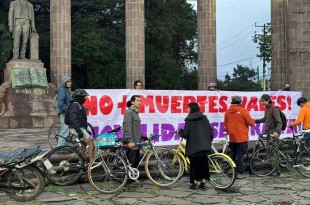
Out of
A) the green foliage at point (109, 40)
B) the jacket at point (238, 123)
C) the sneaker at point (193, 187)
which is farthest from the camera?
the green foliage at point (109, 40)

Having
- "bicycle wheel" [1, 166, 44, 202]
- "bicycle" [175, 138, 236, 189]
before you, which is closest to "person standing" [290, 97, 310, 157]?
"bicycle" [175, 138, 236, 189]

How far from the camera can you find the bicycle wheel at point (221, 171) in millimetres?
8094

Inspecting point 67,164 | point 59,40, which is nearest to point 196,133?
point 67,164

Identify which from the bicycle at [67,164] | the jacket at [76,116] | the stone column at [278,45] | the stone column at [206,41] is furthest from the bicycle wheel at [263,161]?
the stone column at [206,41]

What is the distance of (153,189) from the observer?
322 inches

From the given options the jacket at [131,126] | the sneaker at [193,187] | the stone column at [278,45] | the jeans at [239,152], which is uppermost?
the stone column at [278,45]

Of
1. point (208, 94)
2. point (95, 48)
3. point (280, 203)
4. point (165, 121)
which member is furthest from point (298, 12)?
Result: point (95, 48)

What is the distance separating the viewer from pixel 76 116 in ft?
27.4

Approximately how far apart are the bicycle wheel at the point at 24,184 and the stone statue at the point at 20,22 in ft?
45.2

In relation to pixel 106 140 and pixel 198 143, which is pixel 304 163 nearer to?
pixel 198 143

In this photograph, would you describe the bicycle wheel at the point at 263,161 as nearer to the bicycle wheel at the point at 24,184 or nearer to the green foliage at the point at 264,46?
the bicycle wheel at the point at 24,184

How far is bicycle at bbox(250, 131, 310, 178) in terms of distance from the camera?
9.57 m

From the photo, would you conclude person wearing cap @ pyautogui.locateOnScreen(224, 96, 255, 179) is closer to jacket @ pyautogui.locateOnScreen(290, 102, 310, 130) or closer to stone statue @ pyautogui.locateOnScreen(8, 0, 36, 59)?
jacket @ pyautogui.locateOnScreen(290, 102, 310, 130)

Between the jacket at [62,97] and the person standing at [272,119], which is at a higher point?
the jacket at [62,97]
